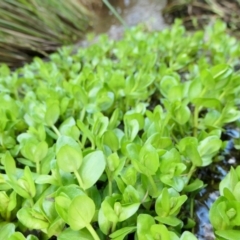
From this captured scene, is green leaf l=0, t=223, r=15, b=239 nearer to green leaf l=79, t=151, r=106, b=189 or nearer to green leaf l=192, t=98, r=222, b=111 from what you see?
green leaf l=79, t=151, r=106, b=189

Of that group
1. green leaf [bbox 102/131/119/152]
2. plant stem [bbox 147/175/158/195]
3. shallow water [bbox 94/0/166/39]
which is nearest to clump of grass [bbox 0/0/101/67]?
shallow water [bbox 94/0/166/39]

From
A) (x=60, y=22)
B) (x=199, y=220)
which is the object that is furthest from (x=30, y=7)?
(x=199, y=220)

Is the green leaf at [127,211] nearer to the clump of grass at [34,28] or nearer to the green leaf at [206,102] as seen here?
the green leaf at [206,102]

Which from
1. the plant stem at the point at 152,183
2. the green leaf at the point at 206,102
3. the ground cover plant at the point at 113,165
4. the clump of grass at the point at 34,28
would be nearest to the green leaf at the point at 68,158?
the ground cover plant at the point at 113,165

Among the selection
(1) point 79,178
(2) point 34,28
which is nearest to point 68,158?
(1) point 79,178

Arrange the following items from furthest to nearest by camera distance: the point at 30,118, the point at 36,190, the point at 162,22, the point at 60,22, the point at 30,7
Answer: the point at 162,22, the point at 60,22, the point at 30,7, the point at 30,118, the point at 36,190

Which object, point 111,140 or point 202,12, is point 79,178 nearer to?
point 111,140

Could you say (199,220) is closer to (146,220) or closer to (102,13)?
(146,220)
